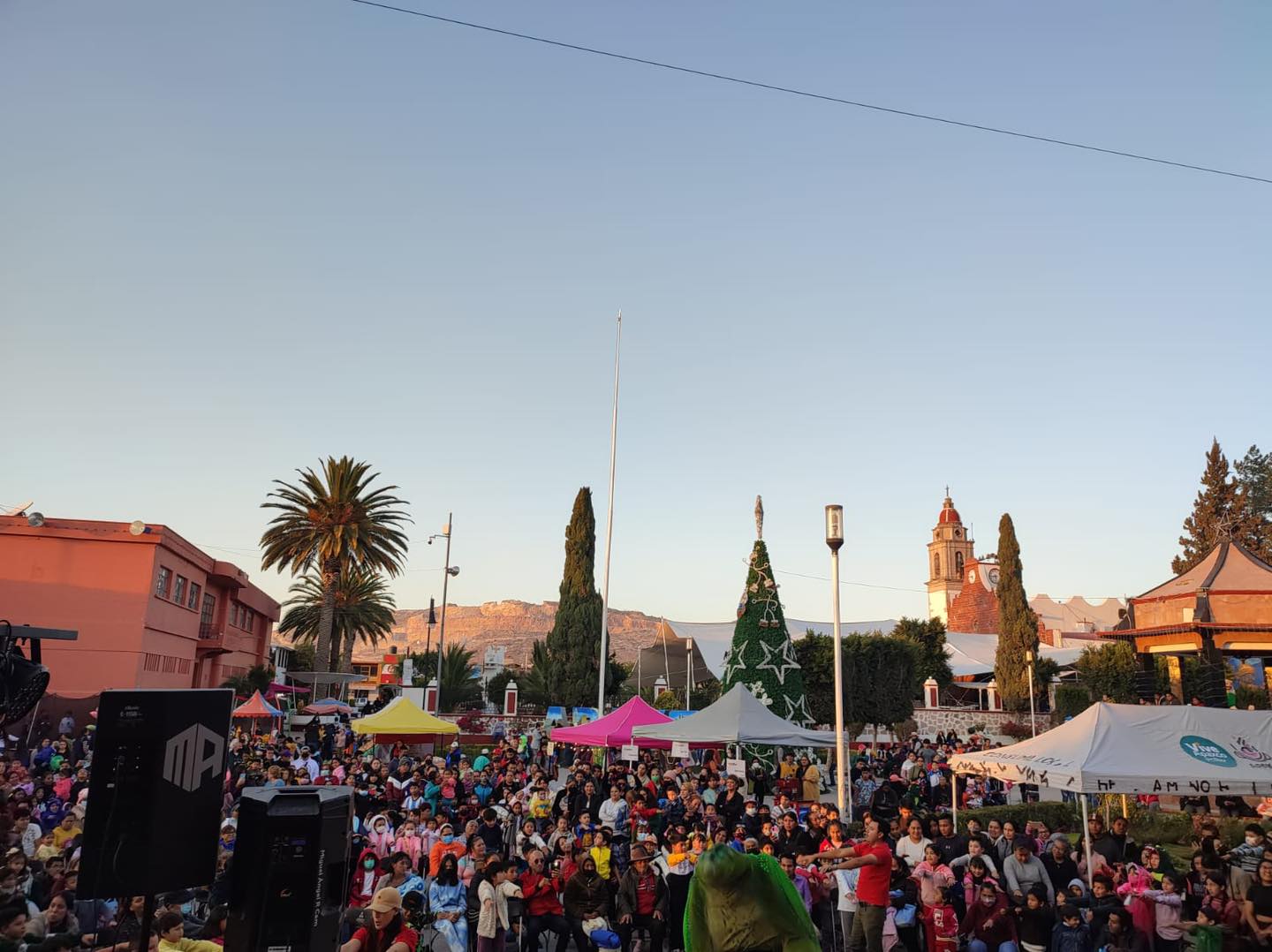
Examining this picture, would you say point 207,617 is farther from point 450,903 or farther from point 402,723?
point 450,903

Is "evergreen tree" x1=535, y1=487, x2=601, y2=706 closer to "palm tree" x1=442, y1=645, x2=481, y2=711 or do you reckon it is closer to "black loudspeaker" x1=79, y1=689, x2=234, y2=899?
"palm tree" x1=442, y1=645, x2=481, y2=711

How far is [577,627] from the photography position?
43.5 m

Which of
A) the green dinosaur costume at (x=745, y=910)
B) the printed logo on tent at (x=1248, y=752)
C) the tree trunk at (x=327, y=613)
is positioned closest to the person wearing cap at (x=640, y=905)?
the green dinosaur costume at (x=745, y=910)

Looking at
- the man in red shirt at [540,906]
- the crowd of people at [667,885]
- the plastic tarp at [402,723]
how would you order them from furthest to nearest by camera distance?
1. the plastic tarp at [402,723]
2. the man in red shirt at [540,906]
3. the crowd of people at [667,885]

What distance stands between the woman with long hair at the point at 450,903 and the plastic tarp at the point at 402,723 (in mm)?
11104

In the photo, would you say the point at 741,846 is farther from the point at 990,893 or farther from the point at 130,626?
the point at 130,626

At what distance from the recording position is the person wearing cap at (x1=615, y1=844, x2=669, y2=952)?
9.98 m

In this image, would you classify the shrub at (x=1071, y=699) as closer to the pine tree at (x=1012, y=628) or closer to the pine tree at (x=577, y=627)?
the pine tree at (x=1012, y=628)

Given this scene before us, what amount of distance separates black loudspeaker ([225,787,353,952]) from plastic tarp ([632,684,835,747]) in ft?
34.7

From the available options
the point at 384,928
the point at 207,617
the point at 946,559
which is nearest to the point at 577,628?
the point at 207,617

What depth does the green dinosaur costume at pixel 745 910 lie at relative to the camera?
3332 millimetres

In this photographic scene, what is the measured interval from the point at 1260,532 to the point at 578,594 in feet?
148

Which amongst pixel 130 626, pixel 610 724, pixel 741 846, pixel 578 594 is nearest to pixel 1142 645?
pixel 578 594

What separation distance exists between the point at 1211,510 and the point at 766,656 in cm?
5071
